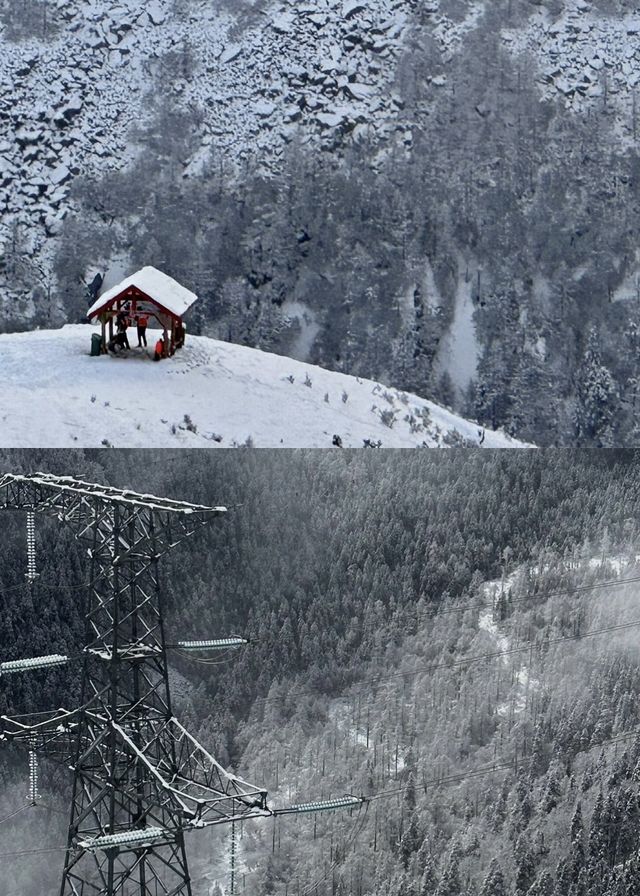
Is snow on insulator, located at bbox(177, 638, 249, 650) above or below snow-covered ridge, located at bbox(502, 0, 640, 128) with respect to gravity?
below

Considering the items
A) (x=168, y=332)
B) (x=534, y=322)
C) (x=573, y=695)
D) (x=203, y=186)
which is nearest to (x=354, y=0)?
(x=203, y=186)

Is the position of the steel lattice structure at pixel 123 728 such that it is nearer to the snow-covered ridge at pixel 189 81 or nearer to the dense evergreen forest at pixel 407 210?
the dense evergreen forest at pixel 407 210

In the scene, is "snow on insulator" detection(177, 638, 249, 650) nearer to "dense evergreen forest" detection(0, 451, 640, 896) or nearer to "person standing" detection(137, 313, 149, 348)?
"dense evergreen forest" detection(0, 451, 640, 896)

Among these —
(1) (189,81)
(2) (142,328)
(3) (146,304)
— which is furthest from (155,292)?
(1) (189,81)

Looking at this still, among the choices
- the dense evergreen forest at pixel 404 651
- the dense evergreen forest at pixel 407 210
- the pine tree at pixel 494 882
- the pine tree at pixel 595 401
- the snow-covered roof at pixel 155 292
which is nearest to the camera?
the dense evergreen forest at pixel 404 651

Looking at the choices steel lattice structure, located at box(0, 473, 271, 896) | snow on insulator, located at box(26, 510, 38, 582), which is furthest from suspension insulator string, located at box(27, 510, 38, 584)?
steel lattice structure, located at box(0, 473, 271, 896)

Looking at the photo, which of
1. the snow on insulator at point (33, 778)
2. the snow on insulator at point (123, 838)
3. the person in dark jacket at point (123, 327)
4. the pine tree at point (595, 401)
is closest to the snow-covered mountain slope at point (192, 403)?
the person in dark jacket at point (123, 327)

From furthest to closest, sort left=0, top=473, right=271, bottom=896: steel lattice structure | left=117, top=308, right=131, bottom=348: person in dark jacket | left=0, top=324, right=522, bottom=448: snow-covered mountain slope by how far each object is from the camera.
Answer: left=117, top=308, right=131, bottom=348: person in dark jacket
left=0, top=324, right=522, bottom=448: snow-covered mountain slope
left=0, top=473, right=271, bottom=896: steel lattice structure

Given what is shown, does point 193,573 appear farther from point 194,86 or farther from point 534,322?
point 194,86
